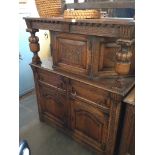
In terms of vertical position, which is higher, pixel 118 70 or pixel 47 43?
pixel 47 43

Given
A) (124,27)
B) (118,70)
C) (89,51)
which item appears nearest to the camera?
(124,27)

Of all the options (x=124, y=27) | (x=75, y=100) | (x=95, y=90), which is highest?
(x=124, y=27)

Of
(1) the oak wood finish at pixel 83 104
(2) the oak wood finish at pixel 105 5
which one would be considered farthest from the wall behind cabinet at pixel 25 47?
(2) the oak wood finish at pixel 105 5

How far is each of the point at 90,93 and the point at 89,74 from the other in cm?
16

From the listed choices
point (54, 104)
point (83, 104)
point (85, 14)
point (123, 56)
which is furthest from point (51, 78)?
point (123, 56)

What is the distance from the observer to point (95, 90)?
1.33m

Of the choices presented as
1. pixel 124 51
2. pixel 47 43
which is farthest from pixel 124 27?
pixel 47 43

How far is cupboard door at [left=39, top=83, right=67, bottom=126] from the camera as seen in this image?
66.8 inches

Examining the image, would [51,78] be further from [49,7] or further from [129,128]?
[129,128]

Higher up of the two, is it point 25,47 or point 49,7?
point 49,7

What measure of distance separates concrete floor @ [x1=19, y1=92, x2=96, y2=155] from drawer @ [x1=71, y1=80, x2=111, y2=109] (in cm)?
65

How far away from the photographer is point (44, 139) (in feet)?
6.22
